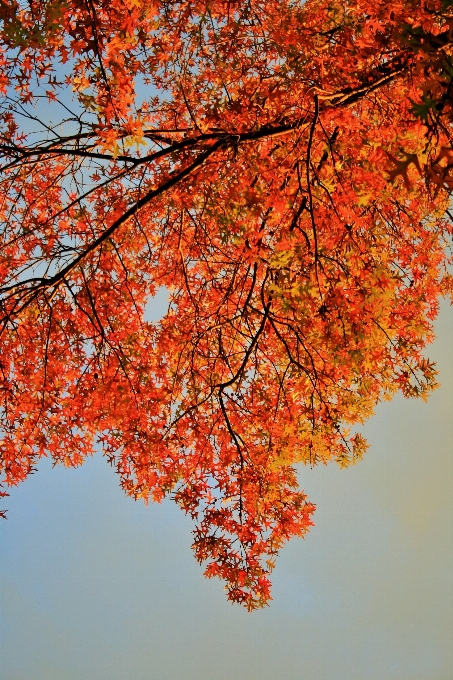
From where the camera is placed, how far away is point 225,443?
19.5ft

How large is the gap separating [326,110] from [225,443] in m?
3.46

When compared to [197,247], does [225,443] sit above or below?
below

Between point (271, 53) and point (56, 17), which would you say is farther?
point (271, 53)

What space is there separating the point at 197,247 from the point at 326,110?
2.62 metres

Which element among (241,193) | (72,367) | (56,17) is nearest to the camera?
(56,17)

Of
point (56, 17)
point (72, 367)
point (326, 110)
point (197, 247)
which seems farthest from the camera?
point (197, 247)

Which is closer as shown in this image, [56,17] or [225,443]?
[56,17]

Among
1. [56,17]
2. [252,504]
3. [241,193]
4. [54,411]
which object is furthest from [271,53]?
[252,504]

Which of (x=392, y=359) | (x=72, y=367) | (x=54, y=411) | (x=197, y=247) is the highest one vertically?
(x=197, y=247)

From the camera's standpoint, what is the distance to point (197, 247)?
619cm

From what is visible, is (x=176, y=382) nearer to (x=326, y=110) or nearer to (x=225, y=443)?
(x=225, y=443)

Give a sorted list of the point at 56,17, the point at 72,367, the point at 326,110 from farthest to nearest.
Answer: the point at 72,367 → the point at 326,110 → the point at 56,17

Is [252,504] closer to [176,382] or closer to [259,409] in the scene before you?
[259,409]

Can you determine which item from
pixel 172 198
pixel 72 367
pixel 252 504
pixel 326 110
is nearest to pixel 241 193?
pixel 172 198
